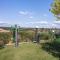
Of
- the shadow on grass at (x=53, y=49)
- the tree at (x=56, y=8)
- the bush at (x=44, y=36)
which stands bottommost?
the shadow on grass at (x=53, y=49)

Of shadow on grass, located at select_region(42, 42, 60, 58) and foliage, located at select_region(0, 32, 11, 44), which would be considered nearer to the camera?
shadow on grass, located at select_region(42, 42, 60, 58)

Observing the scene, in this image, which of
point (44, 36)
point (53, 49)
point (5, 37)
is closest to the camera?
point (53, 49)

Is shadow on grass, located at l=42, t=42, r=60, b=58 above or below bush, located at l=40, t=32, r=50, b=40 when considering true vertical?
below

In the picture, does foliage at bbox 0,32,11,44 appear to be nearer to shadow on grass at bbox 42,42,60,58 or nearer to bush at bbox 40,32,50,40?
shadow on grass at bbox 42,42,60,58

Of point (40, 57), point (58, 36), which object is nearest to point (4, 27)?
point (58, 36)

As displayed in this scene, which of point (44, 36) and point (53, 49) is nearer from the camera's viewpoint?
point (53, 49)

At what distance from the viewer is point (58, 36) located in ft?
58.6

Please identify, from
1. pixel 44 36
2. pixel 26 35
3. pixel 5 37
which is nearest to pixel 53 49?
pixel 5 37

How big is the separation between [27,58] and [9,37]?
462 centimetres

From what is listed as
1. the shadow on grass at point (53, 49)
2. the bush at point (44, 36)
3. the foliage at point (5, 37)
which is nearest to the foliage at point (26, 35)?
the bush at point (44, 36)

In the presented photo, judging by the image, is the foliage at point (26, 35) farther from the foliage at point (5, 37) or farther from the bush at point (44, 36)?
the foliage at point (5, 37)

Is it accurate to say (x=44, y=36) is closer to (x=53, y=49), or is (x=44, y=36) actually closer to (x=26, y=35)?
(x=26, y=35)

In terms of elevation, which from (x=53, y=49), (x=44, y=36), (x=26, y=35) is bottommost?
(x=53, y=49)

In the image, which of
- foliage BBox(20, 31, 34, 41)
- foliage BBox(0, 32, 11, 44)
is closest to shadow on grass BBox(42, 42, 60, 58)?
foliage BBox(20, 31, 34, 41)
